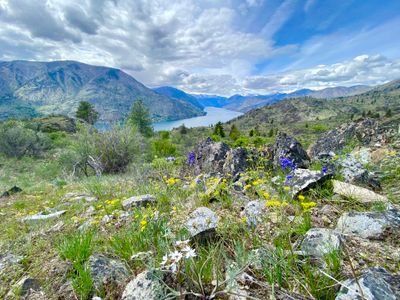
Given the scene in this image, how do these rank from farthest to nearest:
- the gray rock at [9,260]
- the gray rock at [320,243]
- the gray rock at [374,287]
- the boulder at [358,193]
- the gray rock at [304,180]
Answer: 1. the gray rock at [304,180]
2. the boulder at [358,193]
3. the gray rock at [9,260]
4. the gray rock at [320,243]
5. the gray rock at [374,287]

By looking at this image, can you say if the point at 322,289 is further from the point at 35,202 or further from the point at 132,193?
the point at 35,202

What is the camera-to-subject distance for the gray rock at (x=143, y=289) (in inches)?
66.4

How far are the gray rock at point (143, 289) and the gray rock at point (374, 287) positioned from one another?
127cm

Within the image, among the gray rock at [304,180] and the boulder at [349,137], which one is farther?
the boulder at [349,137]

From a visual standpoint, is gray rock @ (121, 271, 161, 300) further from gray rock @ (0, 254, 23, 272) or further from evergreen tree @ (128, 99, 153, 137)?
evergreen tree @ (128, 99, 153, 137)

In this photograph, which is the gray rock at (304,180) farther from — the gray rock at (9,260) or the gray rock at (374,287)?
the gray rock at (9,260)

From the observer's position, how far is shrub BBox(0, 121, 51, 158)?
2445cm

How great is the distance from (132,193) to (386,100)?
25406 cm

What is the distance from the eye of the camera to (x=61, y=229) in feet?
11.4

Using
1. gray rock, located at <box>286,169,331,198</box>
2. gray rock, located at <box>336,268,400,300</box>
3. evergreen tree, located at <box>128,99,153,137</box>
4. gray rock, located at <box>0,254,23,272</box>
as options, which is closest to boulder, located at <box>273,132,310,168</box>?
gray rock, located at <box>286,169,331,198</box>

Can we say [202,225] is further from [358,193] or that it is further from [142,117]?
[142,117]

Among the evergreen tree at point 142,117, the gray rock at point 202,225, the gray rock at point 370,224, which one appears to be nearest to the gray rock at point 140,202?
the gray rock at point 202,225

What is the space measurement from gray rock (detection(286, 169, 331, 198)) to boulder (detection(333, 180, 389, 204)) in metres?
0.23

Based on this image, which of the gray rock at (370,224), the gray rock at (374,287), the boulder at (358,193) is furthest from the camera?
the boulder at (358,193)
